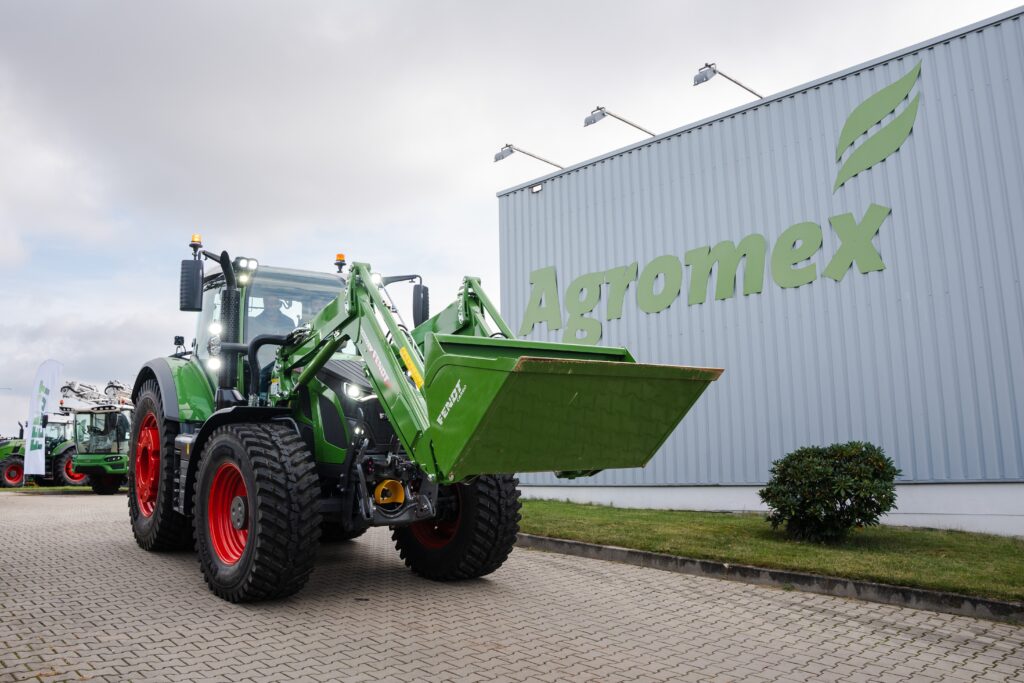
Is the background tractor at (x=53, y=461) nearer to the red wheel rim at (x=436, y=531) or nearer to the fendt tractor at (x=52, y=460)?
the fendt tractor at (x=52, y=460)

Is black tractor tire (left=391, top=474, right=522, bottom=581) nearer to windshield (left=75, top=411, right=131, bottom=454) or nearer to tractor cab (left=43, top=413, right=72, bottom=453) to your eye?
windshield (left=75, top=411, right=131, bottom=454)

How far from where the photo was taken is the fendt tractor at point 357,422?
451 centimetres

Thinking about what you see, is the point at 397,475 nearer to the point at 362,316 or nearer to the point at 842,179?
the point at 362,316

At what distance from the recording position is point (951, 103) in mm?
10078

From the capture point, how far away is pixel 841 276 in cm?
1081

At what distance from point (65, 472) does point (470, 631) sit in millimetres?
21863

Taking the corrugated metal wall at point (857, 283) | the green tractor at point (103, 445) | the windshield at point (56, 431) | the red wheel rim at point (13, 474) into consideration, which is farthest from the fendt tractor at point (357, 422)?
the red wheel rim at point (13, 474)

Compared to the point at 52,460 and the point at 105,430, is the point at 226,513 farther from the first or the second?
the point at 52,460

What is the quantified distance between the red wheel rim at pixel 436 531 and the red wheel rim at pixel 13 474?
22873mm

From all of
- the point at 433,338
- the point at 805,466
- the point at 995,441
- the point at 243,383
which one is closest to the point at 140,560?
the point at 243,383

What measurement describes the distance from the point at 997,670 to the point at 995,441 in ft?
19.5

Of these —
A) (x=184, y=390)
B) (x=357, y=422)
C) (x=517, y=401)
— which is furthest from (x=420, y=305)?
(x=517, y=401)

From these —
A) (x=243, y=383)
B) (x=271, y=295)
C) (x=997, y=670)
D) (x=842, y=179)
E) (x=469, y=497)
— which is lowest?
(x=997, y=670)

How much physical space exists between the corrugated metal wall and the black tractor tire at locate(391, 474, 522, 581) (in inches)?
247
